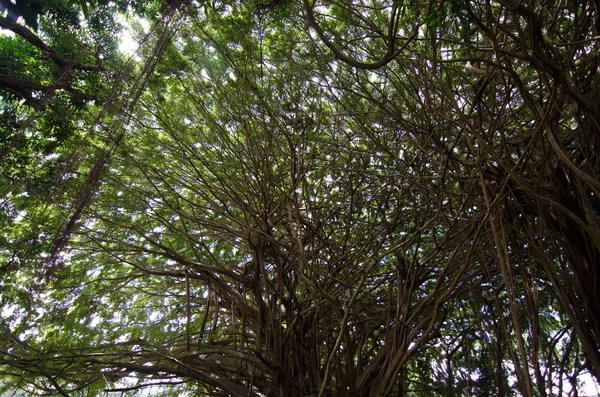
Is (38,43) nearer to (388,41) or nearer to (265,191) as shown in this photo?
(265,191)

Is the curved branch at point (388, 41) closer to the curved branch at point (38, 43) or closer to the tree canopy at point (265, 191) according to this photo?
the tree canopy at point (265, 191)

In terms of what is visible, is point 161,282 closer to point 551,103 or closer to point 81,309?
point 81,309

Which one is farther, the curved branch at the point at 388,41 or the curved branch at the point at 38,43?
the curved branch at the point at 38,43

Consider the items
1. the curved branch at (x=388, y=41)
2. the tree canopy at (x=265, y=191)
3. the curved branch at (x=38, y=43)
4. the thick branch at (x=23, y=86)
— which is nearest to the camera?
the curved branch at (x=388, y=41)

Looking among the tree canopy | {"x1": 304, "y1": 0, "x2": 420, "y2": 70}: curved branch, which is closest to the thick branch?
the tree canopy

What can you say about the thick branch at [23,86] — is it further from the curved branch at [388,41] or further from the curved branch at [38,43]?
the curved branch at [388,41]

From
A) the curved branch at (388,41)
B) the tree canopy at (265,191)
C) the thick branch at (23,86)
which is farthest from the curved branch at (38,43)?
the curved branch at (388,41)

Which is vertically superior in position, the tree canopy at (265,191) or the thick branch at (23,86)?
the thick branch at (23,86)

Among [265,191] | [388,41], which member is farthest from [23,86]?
[388,41]

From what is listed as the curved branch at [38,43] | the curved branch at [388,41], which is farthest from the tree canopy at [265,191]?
the curved branch at [388,41]

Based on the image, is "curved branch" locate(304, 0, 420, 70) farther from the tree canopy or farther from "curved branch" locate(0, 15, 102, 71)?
"curved branch" locate(0, 15, 102, 71)

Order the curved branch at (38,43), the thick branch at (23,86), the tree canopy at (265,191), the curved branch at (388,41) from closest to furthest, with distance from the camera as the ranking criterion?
the curved branch at (388,41) → the tree canopy at (265,191) → the curved branch at (38,43) → the thick branch at (23,86)

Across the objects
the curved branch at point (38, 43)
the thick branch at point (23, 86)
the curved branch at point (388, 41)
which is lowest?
the curved branch at point (388, 41)

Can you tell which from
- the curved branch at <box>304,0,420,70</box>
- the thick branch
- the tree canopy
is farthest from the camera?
the thick branch
